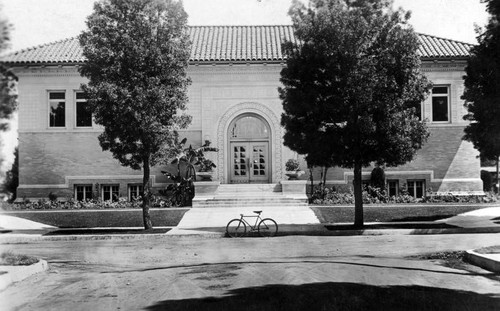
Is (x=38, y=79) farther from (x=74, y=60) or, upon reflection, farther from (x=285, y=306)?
(x=285, y=306)

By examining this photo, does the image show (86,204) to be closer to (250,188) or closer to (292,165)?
(250,188)

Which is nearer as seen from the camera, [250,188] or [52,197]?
[250,188]

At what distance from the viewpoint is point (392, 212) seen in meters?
23.4

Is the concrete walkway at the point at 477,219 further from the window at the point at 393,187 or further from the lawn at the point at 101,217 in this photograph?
the lawn at the point at 101,217

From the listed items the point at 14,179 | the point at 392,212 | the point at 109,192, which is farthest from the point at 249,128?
the point at 14,179

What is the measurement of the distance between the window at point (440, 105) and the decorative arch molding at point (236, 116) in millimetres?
8020

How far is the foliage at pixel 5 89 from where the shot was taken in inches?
230

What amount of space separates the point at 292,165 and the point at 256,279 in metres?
19.3

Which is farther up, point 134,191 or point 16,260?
point 134,191

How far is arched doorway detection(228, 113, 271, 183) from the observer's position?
31.1 metres

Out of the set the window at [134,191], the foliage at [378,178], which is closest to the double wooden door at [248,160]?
the window at [134,191]

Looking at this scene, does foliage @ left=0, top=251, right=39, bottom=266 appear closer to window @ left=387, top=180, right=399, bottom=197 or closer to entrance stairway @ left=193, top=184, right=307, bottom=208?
entrance stairway @ left=193, top=184, right=307, bottom=208

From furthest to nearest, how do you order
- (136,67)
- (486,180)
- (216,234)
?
(486,180) < (136,67) < (216,234)

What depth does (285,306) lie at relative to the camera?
7516 millimetres
